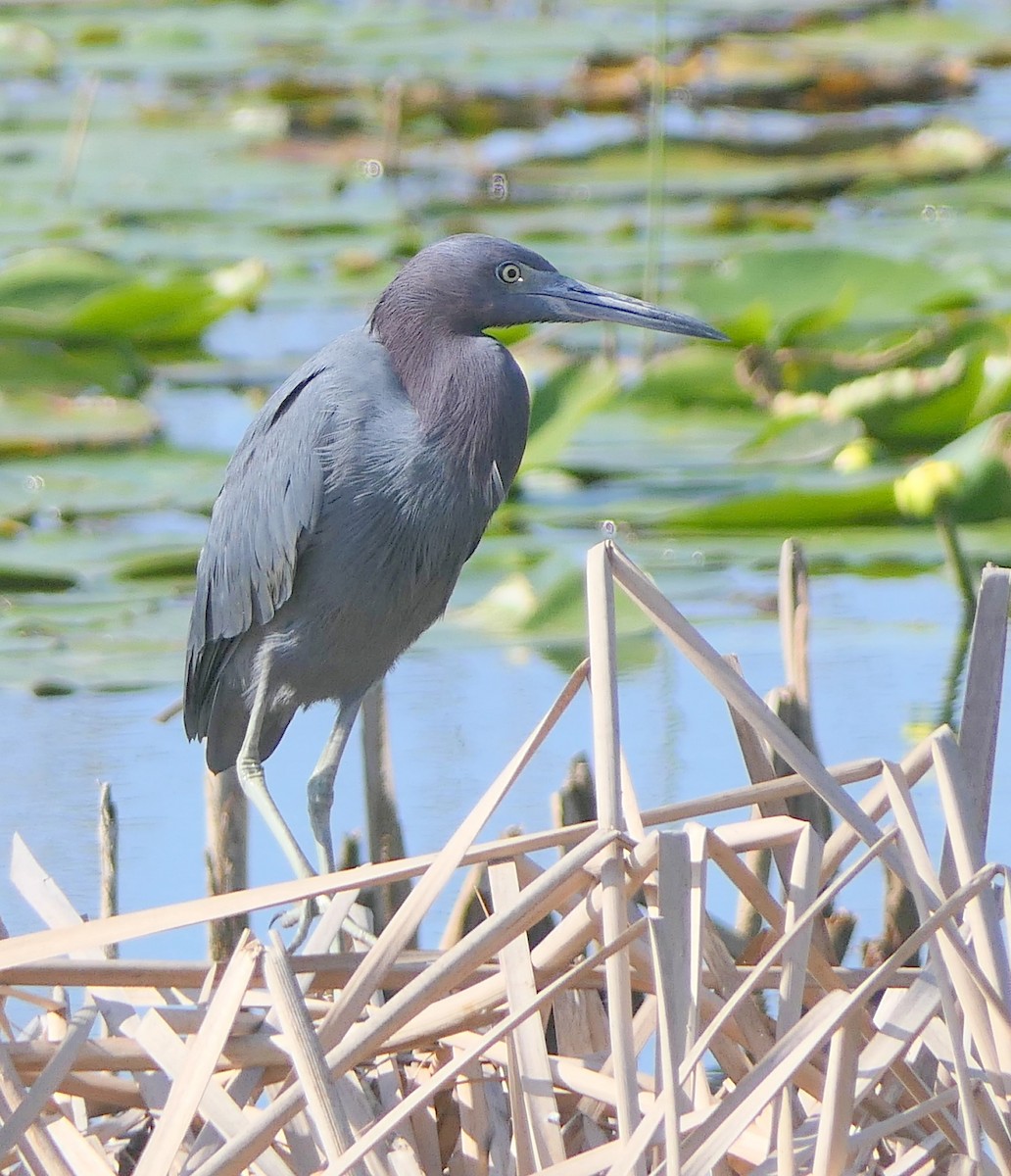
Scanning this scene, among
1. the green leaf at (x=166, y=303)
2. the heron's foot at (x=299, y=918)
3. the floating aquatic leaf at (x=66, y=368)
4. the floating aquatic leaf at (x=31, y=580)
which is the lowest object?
the heron's foot at (x=299, y=918)

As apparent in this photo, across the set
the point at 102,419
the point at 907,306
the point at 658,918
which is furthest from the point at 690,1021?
the point at 907,306

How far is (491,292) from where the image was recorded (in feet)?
9.26

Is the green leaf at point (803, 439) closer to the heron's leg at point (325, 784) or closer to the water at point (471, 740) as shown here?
the water at point (471, 740)

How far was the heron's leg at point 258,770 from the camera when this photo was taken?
276 cm

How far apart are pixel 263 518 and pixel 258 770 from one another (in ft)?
1.22

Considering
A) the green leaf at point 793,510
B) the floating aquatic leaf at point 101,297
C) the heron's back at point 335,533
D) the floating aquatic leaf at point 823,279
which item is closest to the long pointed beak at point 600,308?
the heron's back at point 335,533

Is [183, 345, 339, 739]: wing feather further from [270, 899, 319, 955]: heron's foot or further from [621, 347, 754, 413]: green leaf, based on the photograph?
[621, 347, 754, 413]: green leaf

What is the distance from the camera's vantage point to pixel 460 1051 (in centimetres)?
207

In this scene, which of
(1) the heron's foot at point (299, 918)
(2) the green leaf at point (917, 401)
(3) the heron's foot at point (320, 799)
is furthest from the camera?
(2) the green leaf at point (917, 401)

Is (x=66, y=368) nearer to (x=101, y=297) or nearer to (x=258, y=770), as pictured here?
(x=101, y=297)

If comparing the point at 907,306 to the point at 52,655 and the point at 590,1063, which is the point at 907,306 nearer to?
the point at 52,655

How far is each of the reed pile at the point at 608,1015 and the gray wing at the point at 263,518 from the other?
811mm

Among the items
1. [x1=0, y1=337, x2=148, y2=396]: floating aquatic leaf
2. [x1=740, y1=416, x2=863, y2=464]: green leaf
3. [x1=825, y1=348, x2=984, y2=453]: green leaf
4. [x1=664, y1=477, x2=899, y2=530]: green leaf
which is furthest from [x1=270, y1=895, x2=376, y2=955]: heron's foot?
[x1=0, y1=337, x2=148, y2=396]: floating aquatic leaf

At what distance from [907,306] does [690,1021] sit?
3477 mm
